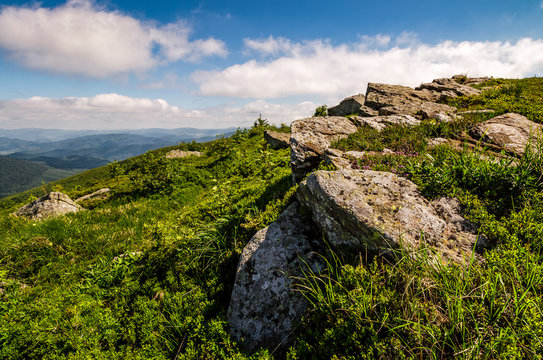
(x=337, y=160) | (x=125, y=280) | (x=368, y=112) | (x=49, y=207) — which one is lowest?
(x=125, y=280)

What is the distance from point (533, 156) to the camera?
15.0ft

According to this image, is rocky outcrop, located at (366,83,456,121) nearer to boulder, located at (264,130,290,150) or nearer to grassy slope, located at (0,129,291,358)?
boulder, located at (264,130,290,150)

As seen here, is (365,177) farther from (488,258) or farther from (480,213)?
(488,258)

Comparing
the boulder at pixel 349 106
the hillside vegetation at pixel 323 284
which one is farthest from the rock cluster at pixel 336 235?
the boulder at pixel 349 106

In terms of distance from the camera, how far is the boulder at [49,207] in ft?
34.3

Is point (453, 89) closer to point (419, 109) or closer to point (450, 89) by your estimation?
point (450, 89)

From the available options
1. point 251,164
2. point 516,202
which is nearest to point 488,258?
point 516,202

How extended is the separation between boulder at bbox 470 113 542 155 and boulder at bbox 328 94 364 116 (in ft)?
41.2

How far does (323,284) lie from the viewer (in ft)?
13.1

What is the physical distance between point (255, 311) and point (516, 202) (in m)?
5.11

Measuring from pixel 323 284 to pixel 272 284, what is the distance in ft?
3.36

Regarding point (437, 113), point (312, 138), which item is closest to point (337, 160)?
point (312, 138)

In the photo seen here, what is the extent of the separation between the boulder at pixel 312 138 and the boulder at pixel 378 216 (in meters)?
2.28

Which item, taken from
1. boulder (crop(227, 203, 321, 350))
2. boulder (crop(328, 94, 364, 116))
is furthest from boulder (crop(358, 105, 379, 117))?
boulder (crop(227, 203, 321, 350))
